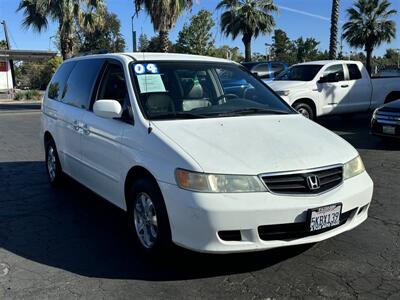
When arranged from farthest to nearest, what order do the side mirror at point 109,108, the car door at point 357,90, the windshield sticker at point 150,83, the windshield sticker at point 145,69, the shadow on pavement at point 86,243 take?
the car door at point 357,90 < the windshield sticker at point 145,69 < the windshield sticker at point 150,83 < the side mirror at point 109,108 < the shadow on pavement at point 86,243

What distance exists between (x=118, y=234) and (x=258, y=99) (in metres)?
1.99

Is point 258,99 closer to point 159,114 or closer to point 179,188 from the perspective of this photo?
point 159,114

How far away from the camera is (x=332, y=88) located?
12.4 meters

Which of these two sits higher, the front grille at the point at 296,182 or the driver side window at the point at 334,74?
the driver side window at the point at 334,74

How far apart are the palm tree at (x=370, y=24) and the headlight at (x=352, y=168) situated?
126 feet

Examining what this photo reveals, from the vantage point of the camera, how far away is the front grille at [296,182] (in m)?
3.54

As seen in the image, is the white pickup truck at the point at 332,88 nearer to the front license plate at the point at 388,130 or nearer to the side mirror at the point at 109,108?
the front license plate at the point at 388,130

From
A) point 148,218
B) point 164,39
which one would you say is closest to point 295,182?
point 148,218

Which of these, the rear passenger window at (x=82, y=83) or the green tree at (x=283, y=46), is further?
the green tree at (x=283, y=46)

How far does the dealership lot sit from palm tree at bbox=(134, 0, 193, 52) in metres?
18.2

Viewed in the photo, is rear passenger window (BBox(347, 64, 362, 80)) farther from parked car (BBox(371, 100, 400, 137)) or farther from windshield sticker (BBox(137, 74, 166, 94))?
windshield sticker (BBox(137, 74, 166, 94))

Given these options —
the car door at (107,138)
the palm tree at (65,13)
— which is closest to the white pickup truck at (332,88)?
the car door at (107,138)

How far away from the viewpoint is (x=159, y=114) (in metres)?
4.36

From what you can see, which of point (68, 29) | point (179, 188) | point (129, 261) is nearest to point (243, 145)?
point (179, 188)
